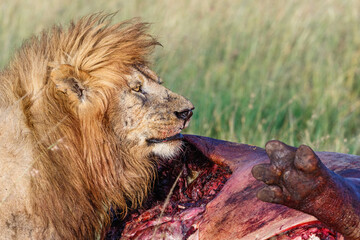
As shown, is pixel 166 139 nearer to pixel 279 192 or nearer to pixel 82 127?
pixel 82 127

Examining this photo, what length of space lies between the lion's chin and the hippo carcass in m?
0.07

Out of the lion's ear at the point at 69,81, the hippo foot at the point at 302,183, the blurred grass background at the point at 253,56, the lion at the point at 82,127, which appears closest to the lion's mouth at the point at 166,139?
the lion at the point at 82,127

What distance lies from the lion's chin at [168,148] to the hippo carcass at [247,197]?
7cm

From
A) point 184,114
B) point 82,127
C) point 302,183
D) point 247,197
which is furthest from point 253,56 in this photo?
point 302,183

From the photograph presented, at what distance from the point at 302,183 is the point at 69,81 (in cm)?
129

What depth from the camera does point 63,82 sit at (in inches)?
104

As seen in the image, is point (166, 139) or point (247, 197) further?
point (166, 139)

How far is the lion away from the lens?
246 cm

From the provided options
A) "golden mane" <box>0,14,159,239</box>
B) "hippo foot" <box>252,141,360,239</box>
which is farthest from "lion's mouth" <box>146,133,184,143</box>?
"hippo foot" <box>252,141,360,239</box>

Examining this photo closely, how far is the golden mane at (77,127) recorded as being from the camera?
254 cm

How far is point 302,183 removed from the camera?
183 centimetres

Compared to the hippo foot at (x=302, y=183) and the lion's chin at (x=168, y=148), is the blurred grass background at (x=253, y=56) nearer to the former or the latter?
the lion's chin at (x=168, y=148)

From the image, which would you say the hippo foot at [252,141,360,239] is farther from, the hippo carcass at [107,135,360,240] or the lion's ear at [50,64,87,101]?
the lion's ear at [50,64,87,101]

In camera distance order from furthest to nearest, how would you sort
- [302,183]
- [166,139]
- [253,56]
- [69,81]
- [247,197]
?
1. [253,56]
2. [166,139]
3. [69,81]
4. [247,197]
5. [302,183]
